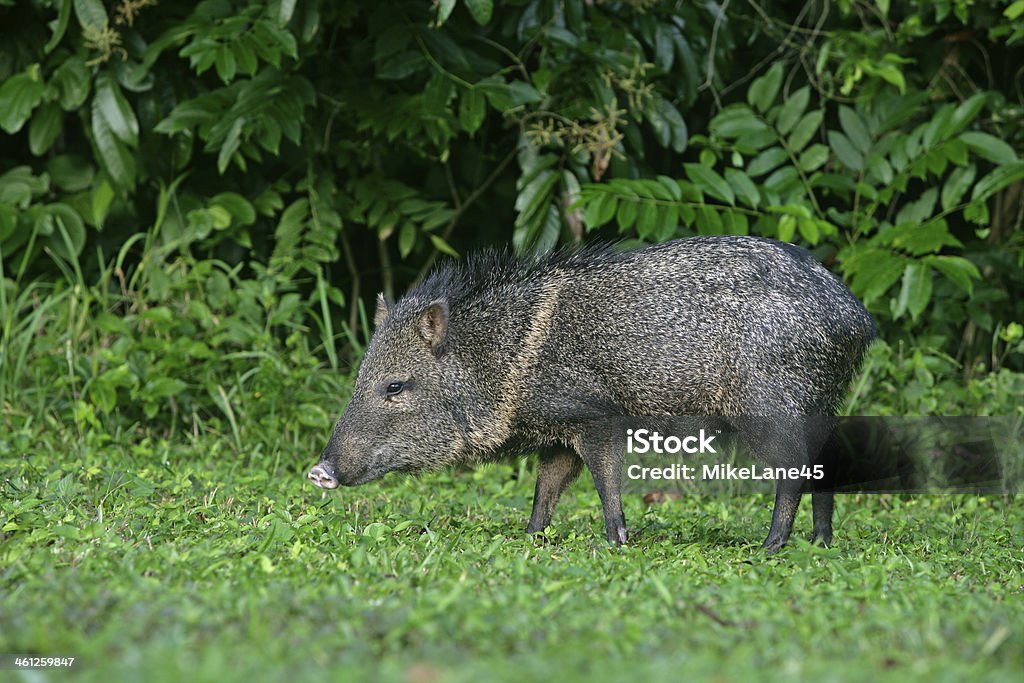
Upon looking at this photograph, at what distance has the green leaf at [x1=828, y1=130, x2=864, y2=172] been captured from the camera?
6.33m

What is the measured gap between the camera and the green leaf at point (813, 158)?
6.25 meters

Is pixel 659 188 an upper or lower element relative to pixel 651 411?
upper

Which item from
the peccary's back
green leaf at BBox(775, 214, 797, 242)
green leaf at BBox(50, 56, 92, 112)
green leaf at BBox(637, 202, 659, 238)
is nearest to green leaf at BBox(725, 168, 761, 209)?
green leaf at BBox(775, 214, 797, 242)

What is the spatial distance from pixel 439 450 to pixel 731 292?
3.89ft

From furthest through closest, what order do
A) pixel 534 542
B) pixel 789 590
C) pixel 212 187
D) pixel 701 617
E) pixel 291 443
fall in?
pixel 212 187
pixel 291 443
pixel 534 542
pixel 789 590
pixel 701 617

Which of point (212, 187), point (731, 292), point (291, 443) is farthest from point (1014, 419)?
point (212, 187)

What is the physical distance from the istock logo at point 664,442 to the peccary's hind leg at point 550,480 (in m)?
0.26

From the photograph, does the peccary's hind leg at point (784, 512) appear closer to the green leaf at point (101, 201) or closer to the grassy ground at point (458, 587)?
the grassy ground at point (458, 587)

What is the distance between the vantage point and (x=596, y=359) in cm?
441

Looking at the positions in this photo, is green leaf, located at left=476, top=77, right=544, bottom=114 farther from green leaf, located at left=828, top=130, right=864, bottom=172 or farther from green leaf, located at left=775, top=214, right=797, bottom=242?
green leaf, located at left=828, top=130, right=864, bottom=172

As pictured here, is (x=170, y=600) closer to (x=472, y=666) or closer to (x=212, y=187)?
(x=472, y=666)

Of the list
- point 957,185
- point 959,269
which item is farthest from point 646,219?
point 957,185

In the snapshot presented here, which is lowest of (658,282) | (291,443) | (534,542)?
(291,443)

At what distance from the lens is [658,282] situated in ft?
14.5
